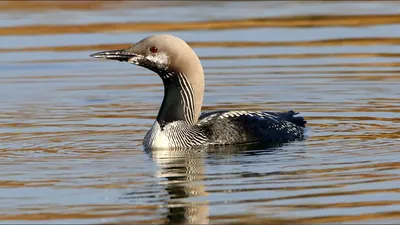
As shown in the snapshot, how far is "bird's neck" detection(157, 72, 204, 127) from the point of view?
1015 centimetres

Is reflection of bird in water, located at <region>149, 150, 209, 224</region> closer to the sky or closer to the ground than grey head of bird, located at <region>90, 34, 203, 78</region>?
closer to the ground

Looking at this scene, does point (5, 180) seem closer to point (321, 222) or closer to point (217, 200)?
point (217, 200)

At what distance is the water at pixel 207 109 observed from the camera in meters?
7.70

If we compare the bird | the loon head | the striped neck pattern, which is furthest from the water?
the loon head

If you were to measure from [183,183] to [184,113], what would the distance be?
1864 millimetres

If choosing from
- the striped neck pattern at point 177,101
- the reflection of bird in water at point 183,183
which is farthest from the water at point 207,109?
the striped neck pattern at point 177,101

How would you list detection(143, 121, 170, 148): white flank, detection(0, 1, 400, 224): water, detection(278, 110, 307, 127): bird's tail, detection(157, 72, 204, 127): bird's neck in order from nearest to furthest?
detection(0, 1, 400, 224): water → detection(143, 121, 170, 148): white flank → detection(157, 72, 204, 127): bird's neck → detection(278, 110, 307, 127): bird's tail

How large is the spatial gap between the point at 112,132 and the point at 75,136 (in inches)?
16.0

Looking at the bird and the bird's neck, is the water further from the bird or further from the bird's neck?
the bird's neck

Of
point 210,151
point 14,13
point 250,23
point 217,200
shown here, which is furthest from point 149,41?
point 14,13

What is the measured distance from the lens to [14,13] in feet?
68.4

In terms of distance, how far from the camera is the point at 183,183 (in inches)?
332

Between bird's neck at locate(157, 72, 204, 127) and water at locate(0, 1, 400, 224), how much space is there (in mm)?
399

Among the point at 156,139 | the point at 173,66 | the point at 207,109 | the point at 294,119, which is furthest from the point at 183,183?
the point at 207,109
